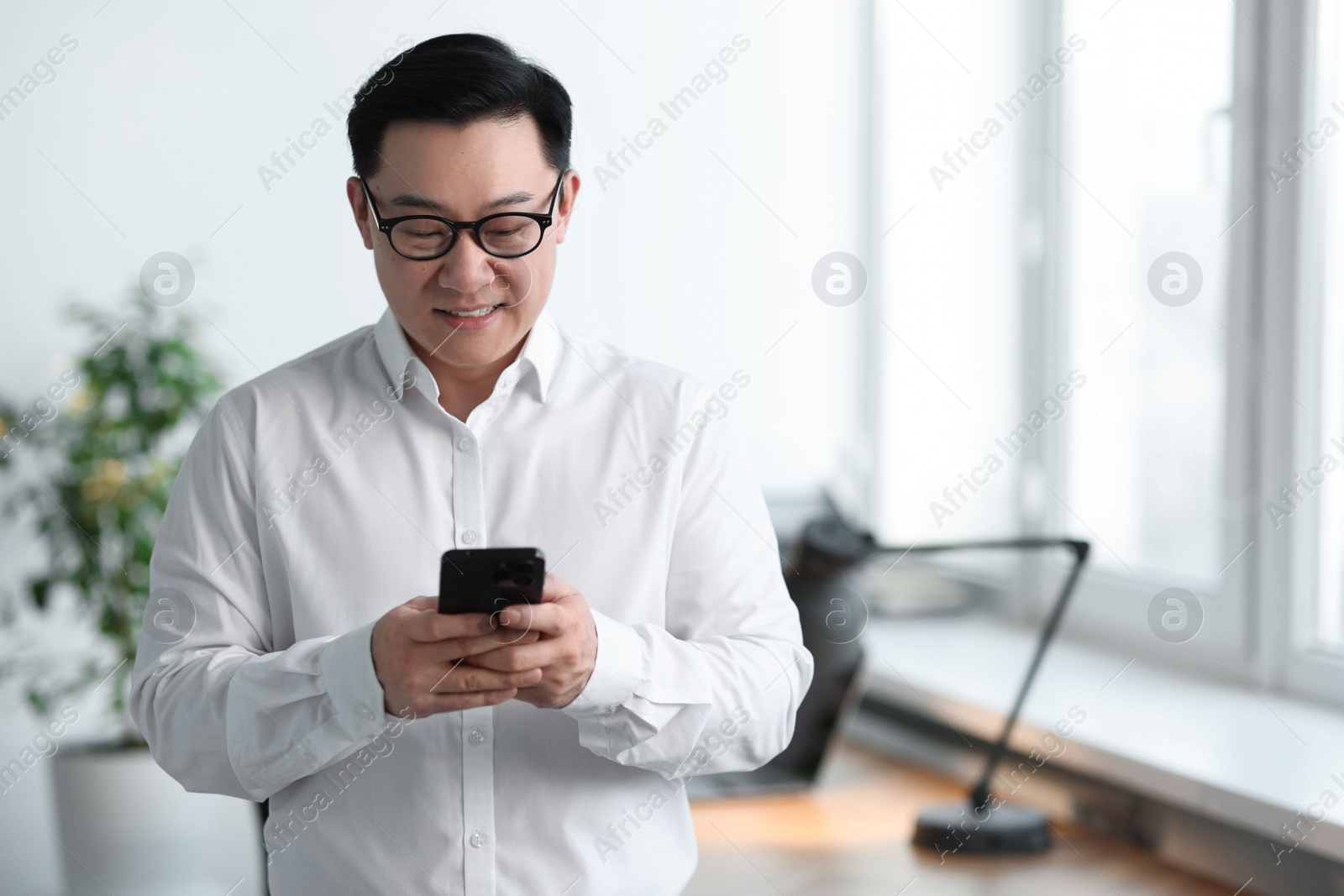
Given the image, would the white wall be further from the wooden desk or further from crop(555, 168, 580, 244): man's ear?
crop(555, 168, 580, 244): man's ear

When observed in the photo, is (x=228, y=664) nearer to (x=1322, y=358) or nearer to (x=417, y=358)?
(x=417, y=358)

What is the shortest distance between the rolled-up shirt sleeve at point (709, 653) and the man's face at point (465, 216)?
0.22 metres

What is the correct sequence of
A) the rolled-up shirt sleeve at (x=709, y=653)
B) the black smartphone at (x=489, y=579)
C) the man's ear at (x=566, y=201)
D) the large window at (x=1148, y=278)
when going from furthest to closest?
the large window at (x=1148, y=278)
the man's ear at (x=566, y=201)
the rolled-up shirt sleeve at (x=709, y=653)
the black smartphone at (x=489, y=579)

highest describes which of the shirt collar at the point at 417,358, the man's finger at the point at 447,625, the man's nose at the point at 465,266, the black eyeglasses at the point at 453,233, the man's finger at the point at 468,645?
the black eyeglasses at the point at 453,233

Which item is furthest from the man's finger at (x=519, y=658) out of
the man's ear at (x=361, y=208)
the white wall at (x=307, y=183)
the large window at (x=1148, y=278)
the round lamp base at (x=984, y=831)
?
the white wall at (x=307, y=183)

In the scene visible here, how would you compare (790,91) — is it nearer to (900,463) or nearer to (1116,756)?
(900,463)

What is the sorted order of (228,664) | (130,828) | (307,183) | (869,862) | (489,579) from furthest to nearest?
(307,183), (130,828), (869,862), (228,664), (489,579)

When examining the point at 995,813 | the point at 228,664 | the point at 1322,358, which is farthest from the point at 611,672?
the point at 1322,358

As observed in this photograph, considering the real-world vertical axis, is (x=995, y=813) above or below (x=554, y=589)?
below

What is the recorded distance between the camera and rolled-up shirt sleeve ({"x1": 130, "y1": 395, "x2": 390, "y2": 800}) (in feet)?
3.09

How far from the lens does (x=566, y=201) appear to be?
111 cm

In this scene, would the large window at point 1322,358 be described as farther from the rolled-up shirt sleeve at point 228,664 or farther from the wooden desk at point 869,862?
the rolled-up shirt sleeve at point 228,664

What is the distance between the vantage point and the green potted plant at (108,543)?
2248 mm

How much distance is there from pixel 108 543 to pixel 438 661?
1.71m
